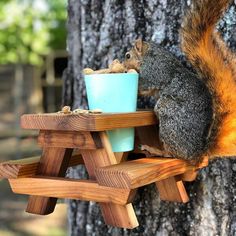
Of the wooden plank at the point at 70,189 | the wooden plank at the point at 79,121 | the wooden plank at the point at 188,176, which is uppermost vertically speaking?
the wooden plank at the point at 79,121

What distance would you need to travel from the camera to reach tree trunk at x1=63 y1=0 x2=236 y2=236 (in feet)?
3.88

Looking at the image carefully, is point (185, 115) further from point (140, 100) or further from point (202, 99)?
point (140, 100)

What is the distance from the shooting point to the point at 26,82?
357cm

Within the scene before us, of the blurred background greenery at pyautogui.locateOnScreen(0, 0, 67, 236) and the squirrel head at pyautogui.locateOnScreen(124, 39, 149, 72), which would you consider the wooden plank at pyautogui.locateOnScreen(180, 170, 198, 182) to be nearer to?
the squirrel head at pyautogui.locateOnScreen(124, 39, 149, 72)

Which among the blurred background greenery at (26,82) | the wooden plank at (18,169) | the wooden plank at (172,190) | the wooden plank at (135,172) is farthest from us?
the blurred background greenery at (26,82)

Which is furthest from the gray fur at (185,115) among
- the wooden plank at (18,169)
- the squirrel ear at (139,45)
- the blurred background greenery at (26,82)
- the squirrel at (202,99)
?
the blurred background greenery at (26,82)

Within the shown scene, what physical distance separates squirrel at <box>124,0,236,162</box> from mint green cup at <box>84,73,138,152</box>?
64 millimetres

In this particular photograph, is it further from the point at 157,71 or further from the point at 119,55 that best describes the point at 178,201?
the point at 119,55

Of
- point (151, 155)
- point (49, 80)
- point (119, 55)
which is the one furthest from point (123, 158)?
point (49, 80)

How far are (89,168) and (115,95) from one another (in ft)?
0.50

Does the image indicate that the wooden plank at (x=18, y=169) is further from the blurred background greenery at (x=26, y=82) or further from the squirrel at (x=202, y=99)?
the blurred background greenery at (x=26, y=82)

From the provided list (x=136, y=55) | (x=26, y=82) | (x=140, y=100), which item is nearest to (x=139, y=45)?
Result: (x=136, y=55)

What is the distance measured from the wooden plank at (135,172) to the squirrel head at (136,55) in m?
0.23

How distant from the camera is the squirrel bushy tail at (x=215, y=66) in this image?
1034mm
